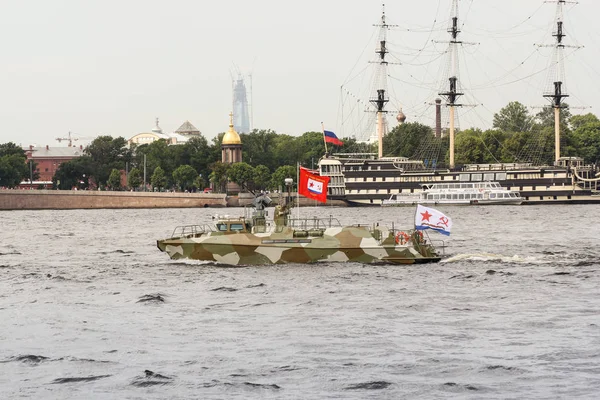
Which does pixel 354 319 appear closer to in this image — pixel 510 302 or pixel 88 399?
pixel 510 302

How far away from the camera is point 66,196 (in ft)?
621

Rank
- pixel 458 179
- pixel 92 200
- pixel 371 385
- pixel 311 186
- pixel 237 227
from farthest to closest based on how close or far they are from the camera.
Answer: pixel 92 200 < pixel 458 179 < pixel 311 186 < pixel 237 227 < pixel 371 385

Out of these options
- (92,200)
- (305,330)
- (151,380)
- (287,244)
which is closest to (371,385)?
(151,380)

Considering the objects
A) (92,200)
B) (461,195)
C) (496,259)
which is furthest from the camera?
(92,200)

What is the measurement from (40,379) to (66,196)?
168 metres

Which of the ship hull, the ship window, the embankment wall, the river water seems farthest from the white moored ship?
the ship window

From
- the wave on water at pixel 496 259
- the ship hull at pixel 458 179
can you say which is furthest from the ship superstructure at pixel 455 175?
the wave on water at pixel 496 259

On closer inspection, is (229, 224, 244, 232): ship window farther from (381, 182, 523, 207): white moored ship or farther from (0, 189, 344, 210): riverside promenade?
(0, 189, 344, 210): riverside promenade

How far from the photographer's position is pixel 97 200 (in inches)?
7564

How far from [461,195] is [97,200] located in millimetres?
62578

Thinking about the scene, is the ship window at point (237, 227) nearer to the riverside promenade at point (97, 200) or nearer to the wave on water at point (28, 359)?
the wave on water at point (28, 359)

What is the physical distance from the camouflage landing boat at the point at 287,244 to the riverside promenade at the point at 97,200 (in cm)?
14091

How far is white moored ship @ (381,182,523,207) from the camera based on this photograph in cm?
17462

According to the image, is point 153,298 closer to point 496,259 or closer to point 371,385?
point 371,385
